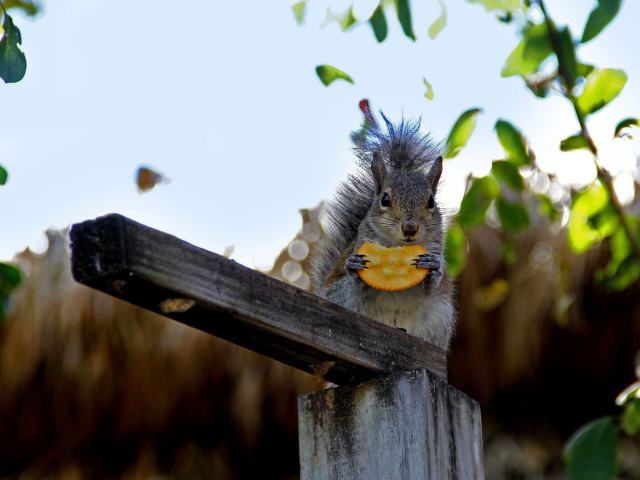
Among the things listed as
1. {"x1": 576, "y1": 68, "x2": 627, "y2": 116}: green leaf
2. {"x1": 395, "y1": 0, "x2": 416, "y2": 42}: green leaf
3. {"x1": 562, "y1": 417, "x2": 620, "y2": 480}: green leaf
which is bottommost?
{"x1": 562, "y1": 417, "x2": 620, "y2": 480}: green leaf

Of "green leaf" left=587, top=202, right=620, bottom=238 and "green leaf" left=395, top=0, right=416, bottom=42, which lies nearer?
"green leaf" left=395, top=0, right=416, bottom=42

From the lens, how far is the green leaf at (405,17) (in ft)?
3.83

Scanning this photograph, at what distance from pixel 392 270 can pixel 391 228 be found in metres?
0.48

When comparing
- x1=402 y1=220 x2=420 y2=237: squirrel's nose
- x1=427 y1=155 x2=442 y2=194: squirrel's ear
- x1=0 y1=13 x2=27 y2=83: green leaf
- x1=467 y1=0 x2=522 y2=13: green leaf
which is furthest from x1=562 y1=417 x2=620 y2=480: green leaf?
x1=427 y1=155 x2=442 y2=194: squirrel's ear

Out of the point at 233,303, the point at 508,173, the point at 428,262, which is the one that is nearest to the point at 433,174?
the point at 428,262

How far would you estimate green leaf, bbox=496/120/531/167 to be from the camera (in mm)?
1080

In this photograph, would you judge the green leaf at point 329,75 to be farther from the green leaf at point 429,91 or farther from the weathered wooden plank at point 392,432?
the weathered wooden plank at point 392,432

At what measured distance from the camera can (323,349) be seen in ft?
3.36

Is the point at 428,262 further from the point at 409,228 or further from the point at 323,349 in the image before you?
the point at 323,349

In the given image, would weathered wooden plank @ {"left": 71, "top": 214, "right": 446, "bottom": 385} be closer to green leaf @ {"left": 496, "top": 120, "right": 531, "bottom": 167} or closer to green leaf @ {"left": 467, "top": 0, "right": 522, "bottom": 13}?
green leaf @ {"left": 496, "top": 120, "right": 531, "bottom": 167}

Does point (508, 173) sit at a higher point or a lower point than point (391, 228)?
lower

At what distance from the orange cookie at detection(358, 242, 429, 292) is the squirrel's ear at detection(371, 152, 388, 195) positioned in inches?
25.6

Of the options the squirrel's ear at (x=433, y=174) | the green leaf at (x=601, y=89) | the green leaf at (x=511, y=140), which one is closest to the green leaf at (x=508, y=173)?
the green leaf at (x=511, y=140)

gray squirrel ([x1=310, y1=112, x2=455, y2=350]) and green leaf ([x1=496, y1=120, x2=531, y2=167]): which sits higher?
gray squirrel ([x1=310, y1=112, x2=455, y2=350])
